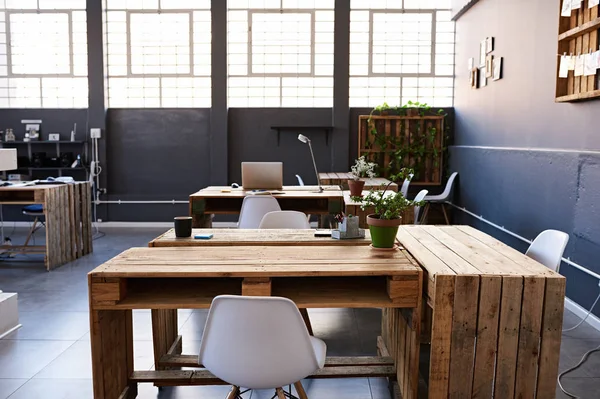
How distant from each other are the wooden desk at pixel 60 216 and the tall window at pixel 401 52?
4.65 meters

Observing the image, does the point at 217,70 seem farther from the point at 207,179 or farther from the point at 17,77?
the point at 17,77

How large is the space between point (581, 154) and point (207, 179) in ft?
19.9

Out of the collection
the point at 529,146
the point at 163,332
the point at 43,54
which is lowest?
the point at 163,332

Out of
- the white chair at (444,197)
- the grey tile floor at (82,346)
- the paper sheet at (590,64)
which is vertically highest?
the paper sheet at (590,64)

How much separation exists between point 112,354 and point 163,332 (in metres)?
0.57

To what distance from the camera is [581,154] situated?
14.2 feet

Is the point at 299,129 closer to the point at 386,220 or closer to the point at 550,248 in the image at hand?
the point at 550,248

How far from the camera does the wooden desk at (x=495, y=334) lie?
7.14 feet

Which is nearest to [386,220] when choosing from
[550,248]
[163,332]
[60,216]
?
[550,248]

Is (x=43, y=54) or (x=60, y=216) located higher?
(x=43, y=54)

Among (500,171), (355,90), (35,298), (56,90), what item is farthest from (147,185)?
(500,171)

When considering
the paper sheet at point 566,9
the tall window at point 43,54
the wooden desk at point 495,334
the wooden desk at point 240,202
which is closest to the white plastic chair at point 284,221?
the wooden desk at point 240,202

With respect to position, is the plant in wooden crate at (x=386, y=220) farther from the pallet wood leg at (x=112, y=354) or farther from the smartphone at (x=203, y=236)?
the pallet wood leg at (x=112, y=354)

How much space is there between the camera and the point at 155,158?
9.05 meters
